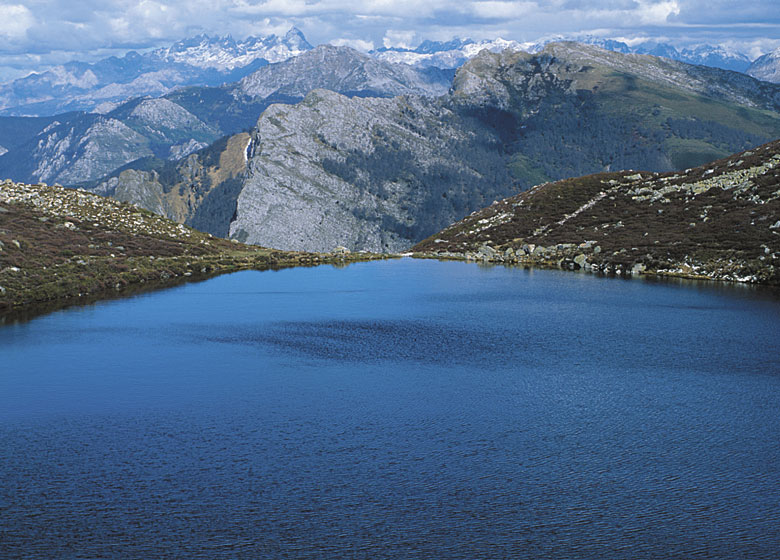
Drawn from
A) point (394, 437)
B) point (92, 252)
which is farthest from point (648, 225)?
point (394, 437)

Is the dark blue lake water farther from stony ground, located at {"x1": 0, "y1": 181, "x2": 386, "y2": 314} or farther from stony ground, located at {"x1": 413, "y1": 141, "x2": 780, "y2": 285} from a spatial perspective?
stony ground, located at {"x1": 413, "y1": 141, "x2": 780, "y2": 285}

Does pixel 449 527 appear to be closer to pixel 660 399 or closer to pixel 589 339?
pixel 660 399

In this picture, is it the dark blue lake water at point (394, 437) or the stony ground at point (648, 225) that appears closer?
the dark blue lake water at point (394, 437)

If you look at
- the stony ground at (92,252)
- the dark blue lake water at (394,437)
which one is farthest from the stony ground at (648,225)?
the stony ground at (92,252)

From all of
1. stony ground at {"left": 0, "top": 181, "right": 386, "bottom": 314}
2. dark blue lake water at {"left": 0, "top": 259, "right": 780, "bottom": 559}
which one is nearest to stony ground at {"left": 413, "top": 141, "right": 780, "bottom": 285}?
dark blue lake water at {"left": 0, "top": 259, "right": 780, "bottom": 559}

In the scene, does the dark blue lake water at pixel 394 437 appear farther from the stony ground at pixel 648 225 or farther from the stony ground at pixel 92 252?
the stony ground at pixel 648 225

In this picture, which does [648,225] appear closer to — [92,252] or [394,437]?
[92,252]
